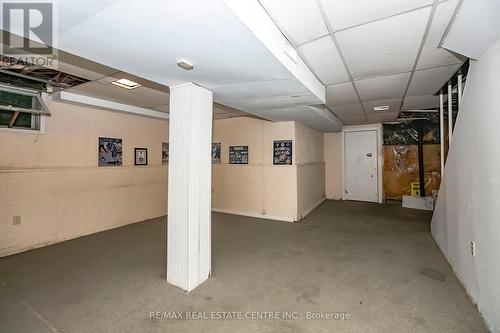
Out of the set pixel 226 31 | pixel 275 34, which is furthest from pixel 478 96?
pixel 226 31

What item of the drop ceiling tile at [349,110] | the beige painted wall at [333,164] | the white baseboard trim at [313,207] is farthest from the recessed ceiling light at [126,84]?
the beige painted wall at [333,164]

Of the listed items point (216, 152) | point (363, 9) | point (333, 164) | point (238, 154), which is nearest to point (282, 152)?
point (238, 154)

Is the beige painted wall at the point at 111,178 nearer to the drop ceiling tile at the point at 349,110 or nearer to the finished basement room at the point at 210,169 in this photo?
the finished basement room at the point at 210,169

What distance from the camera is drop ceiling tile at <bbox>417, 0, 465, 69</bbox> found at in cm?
170

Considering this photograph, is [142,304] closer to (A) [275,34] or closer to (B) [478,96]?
(A) [275,34]

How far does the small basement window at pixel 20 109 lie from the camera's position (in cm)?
332

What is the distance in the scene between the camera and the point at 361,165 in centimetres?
727

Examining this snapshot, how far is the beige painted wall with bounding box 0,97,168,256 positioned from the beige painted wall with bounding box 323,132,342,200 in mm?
5343

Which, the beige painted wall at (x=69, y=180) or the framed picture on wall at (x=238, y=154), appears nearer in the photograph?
the beige painted wall at (x=69, y=180)

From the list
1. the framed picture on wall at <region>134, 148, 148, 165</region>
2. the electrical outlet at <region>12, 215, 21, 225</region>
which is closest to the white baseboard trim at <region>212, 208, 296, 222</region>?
the framed picture on wall at <region>134, 148, 148, 165</region>

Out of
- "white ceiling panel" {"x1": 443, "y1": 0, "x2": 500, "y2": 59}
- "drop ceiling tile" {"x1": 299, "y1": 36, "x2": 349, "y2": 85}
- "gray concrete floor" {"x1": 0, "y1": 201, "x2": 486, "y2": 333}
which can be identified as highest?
"drop ceiling tile" {"x1": 299, "y1": 36, "x2": 349, "y2": 85}

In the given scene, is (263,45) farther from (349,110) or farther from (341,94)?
(349,110)

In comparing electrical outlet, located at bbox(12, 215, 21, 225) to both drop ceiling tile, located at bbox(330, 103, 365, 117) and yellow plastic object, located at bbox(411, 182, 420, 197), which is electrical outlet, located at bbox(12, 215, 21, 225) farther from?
yellow plastic object, located at bbox(411, 182, 420, 197)

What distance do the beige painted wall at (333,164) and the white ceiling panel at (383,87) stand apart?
3545mm
